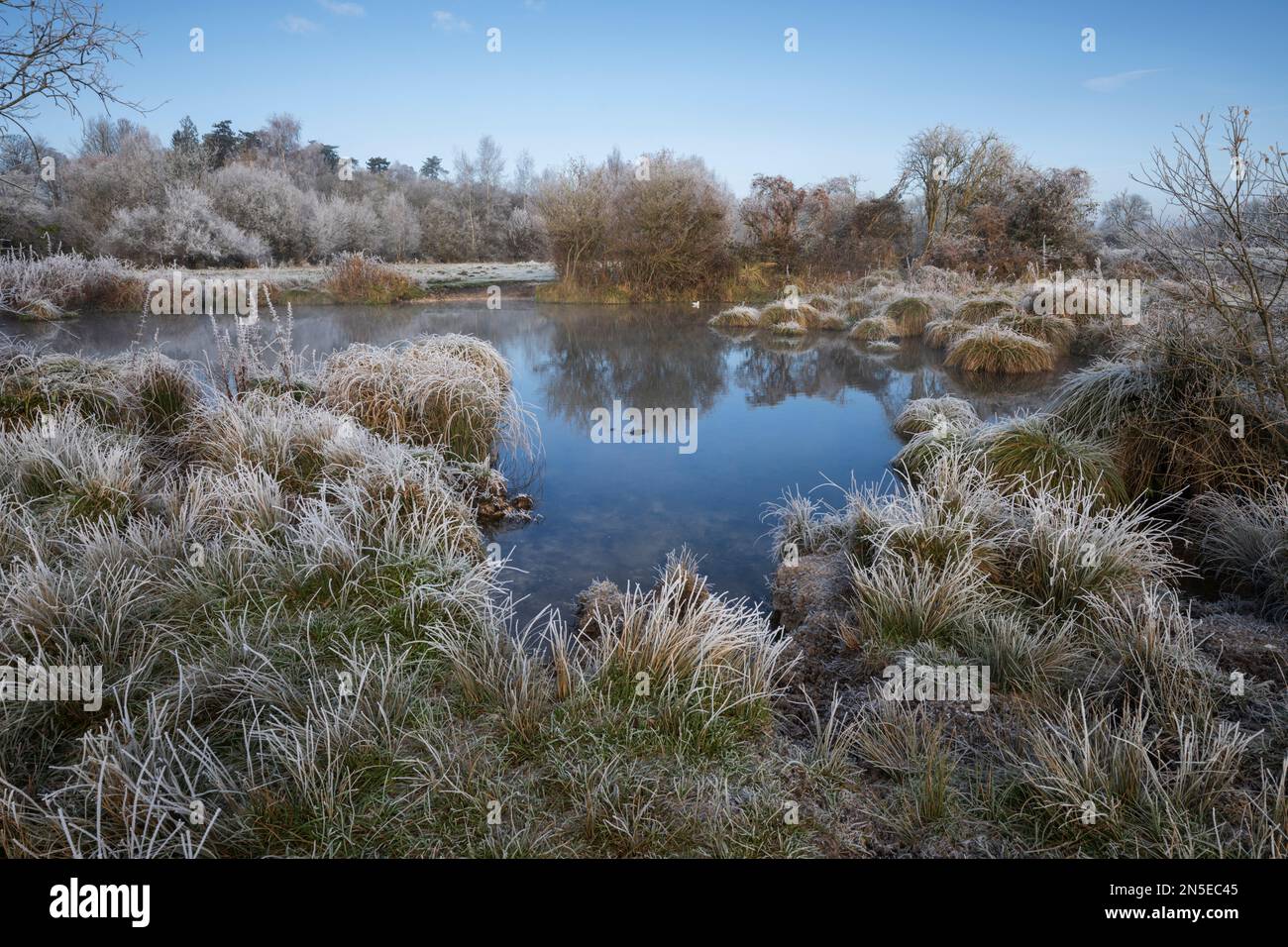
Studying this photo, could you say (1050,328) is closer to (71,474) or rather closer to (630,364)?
(630,364)

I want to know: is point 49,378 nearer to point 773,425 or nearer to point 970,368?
point 773,425

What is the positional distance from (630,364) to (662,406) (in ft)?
7.59

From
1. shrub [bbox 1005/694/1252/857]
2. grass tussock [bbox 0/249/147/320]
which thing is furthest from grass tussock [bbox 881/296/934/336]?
grass tussock [bbox 0/249/147/320]

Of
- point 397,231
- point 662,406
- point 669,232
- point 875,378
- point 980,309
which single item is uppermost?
point 397,231

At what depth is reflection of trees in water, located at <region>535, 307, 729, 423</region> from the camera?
27.1ft

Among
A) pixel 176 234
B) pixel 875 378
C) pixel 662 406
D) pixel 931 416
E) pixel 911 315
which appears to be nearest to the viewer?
pixel 931 416

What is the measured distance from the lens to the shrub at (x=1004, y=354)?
9.53m

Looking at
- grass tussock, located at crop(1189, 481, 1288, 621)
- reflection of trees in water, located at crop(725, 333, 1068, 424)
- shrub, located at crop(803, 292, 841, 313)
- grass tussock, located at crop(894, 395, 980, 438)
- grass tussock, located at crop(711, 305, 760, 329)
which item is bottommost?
grass tussock, located at crop(1189, 481, 1288, 621)

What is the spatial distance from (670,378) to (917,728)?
7.08 metres

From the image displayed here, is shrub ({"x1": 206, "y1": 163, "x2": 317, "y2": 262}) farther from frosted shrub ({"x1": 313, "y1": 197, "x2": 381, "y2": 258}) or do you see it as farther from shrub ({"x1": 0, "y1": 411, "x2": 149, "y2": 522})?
shrub ({"x1": 0, "y1": 411, "x2": 149, "y2": 522})

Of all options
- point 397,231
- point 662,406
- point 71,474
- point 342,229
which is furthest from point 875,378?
point 397,231

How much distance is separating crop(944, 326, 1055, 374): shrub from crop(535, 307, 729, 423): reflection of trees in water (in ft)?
10.8

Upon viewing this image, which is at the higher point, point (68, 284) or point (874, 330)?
point (68, 284)

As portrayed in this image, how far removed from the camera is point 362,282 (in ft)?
54.3
